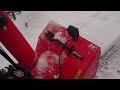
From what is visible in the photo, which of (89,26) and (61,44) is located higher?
(61,44)

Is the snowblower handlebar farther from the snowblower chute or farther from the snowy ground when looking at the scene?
the snowy ground

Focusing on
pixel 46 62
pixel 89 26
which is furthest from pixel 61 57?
pixel 89 26

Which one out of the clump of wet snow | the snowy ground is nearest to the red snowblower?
the clump of wet snow

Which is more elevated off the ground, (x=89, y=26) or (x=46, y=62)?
(x=46, y=62)

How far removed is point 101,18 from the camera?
13.7 feet

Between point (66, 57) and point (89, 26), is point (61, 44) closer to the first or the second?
point (66, 57)

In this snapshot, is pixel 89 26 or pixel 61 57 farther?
pixel 89 26

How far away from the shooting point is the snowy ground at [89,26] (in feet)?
10.0

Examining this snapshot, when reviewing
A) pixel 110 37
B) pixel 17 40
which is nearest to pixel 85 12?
pixel 110 37

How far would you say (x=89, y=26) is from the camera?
12.4 feet

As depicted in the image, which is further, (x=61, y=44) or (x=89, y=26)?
(x=89, y=26)

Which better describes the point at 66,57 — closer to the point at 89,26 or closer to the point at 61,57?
the point at 61,57

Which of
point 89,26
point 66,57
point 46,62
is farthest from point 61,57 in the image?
point 89,26

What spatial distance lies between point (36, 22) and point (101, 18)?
4.15ft
